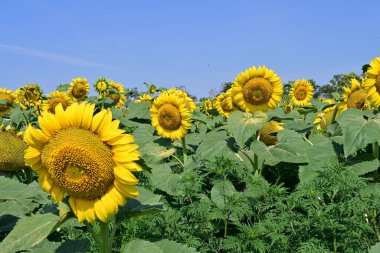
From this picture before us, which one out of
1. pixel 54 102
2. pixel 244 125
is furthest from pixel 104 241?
pixel 54 102

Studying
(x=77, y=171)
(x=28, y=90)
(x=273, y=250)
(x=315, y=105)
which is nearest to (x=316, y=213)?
(x=273, y=250)

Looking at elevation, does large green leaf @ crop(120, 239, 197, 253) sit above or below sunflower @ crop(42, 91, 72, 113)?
below

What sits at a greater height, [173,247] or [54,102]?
[54,102]

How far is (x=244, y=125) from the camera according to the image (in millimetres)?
4598

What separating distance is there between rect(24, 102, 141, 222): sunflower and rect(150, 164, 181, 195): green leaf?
80.5 inches

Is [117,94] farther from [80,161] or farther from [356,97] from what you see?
[80,161]

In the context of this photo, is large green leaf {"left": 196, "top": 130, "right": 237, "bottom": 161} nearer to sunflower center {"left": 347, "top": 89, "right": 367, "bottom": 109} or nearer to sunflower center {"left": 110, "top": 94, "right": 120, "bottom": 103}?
sunflower center {"left": 347, "top": 89, "right": 367, "bottom": 109}

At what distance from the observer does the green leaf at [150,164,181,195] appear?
14.6 ft

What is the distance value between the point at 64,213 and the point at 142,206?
0.34 metres

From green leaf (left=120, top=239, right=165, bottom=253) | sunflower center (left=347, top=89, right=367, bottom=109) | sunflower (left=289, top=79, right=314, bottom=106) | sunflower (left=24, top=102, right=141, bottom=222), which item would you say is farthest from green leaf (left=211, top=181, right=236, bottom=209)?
sunflower (left=289, top=79, right=314, bottom=106)

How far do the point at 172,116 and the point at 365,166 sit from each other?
88.3 inches

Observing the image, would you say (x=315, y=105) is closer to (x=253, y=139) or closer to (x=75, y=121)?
(x=253, y=139)

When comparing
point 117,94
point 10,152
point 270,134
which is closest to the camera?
point 10,152

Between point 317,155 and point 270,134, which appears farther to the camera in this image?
point 270,134
